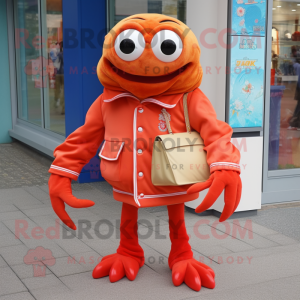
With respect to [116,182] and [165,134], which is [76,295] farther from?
[165,134]

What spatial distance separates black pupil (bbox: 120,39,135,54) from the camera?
3090 millimetres

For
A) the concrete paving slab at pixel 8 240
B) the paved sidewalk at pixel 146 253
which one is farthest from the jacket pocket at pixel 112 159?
the concrete paving slab at pixel 8 240

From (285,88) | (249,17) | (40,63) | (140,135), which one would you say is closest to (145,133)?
(140,135)

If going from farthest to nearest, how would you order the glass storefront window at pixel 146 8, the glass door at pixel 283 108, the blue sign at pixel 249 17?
the glass storefront window at pixel 146 8
the glass door at pixel 283 108
the blue sign at pixel 249 17

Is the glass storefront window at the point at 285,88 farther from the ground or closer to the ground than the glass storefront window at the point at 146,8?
closer to the ground

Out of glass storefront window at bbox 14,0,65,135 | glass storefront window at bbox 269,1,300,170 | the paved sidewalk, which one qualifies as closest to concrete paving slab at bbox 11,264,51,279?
the paved sidewalk

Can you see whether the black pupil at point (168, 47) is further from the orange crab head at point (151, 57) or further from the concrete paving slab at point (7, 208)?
the concrete paving slab at point (7, 208)

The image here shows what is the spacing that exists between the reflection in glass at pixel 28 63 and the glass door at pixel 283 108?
4768 millimetres

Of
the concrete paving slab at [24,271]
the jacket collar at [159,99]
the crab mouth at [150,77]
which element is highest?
the crab mouth at [150,77]

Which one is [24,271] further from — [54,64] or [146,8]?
[54,64]

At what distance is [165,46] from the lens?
3.09 m

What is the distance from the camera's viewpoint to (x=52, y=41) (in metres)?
8.42

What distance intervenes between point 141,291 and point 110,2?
4451 millimetres

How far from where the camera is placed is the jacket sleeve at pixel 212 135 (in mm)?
3104
